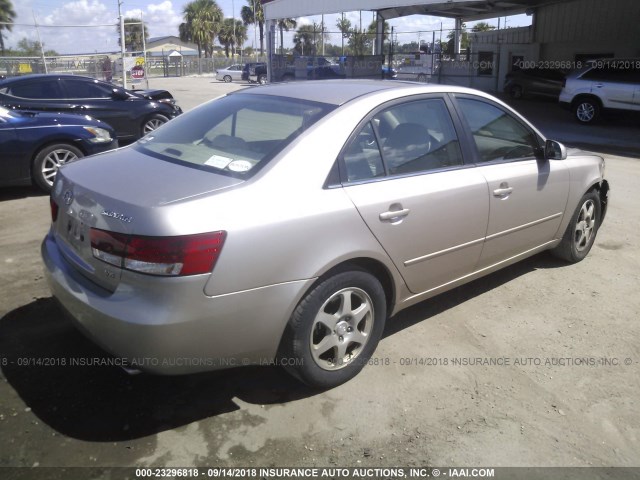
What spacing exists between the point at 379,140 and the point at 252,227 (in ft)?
3.62

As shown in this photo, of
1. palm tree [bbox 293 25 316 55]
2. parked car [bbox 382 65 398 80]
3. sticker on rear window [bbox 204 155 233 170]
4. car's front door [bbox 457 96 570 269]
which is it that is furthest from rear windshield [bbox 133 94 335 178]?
palm tree [bbox 293 25 316 55]

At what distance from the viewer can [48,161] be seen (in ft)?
22.4

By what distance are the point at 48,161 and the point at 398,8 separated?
18227mm

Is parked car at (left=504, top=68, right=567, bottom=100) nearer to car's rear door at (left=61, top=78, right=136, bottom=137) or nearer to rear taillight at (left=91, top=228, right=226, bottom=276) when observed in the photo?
car's rear door at (left=61, top=78, right=136, bottom=137)

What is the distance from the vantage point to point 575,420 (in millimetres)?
2896

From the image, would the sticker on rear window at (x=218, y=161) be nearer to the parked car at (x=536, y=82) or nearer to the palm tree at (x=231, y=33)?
the parked car at (x=536, y=82)

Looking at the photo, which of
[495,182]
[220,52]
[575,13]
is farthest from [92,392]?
[220,52]

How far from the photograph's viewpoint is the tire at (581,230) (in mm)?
4777

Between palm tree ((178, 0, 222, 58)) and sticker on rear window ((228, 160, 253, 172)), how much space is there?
68.9 meters

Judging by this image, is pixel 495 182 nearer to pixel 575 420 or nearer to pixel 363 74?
pixel 575 420

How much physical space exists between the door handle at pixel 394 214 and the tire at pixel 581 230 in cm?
230

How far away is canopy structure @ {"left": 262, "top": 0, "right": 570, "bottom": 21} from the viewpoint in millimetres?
18845

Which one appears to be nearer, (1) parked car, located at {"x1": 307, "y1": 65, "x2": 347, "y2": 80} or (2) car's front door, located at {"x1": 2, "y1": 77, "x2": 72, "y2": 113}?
(2) car's front door, located at {"x1": 2, "y1": 77, "x2": 72, "y2": 113}

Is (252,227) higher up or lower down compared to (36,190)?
higher up
